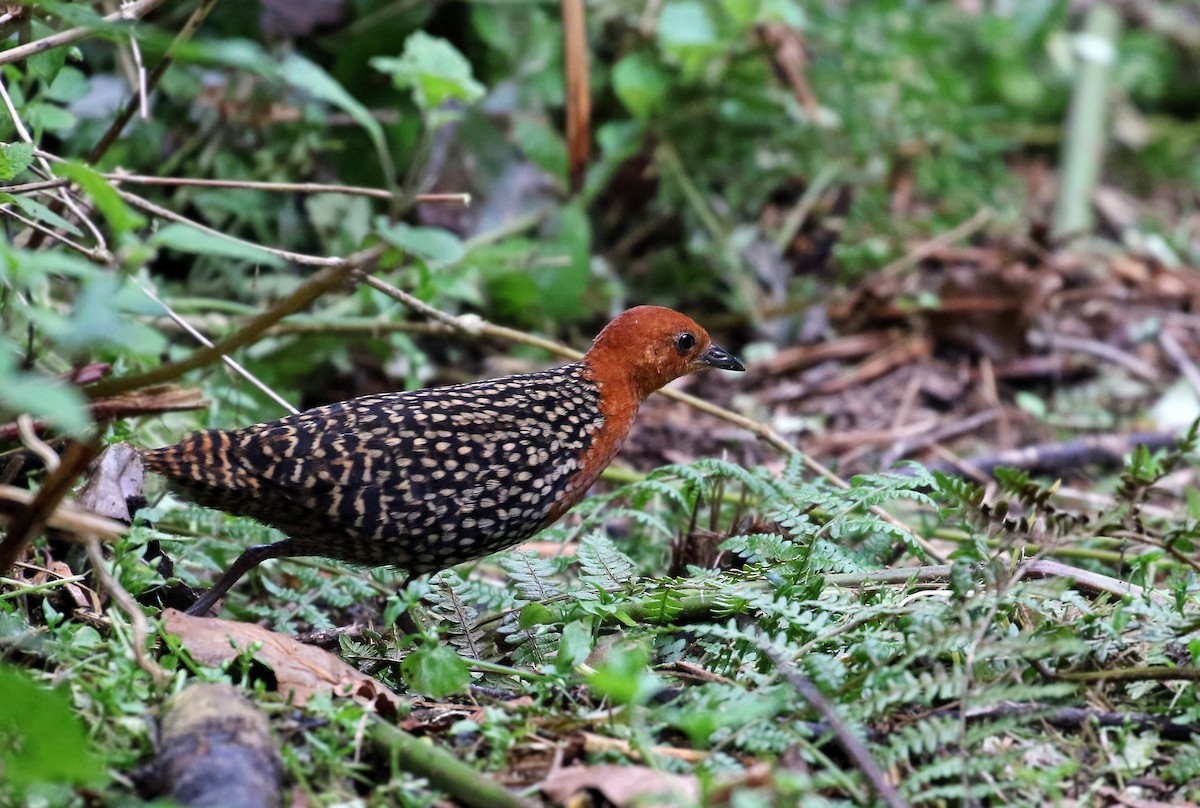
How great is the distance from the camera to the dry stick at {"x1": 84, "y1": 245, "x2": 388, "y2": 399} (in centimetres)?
249

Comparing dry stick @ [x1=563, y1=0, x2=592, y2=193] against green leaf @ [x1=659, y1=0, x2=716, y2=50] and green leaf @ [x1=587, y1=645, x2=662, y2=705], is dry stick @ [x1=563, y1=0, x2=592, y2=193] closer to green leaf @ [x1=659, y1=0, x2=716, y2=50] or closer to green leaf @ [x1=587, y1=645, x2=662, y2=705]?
green leaf @ [x1=659, y1=0, x2=716, y2=50]

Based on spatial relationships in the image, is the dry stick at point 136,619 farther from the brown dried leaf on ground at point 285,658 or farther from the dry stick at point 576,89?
the dry stick at point 576,89

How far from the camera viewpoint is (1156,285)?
24.9 ft

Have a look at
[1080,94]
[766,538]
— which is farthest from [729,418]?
[1080,94]

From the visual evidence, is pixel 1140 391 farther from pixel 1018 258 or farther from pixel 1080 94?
pixel 1080 94

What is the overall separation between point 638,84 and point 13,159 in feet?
13.5

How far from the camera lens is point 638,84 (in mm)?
6824

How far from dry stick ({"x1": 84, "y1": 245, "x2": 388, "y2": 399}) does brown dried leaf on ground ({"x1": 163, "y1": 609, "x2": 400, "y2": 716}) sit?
72 centimetres

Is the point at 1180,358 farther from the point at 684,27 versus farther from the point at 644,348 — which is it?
the point at 644,348

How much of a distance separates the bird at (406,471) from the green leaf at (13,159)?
0.80m

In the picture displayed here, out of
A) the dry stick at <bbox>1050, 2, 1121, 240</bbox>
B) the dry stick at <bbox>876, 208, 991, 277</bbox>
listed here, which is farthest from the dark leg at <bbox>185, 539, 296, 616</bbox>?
the dry stick at <bbox>1050, 2, 1121, 240</bbox>

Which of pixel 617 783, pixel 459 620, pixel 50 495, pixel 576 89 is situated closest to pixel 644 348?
pixel 459 620

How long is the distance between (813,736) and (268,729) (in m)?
1.19

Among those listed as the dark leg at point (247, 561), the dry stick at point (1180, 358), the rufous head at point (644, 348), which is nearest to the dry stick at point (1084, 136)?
the dry stick at point (1180, 358)
